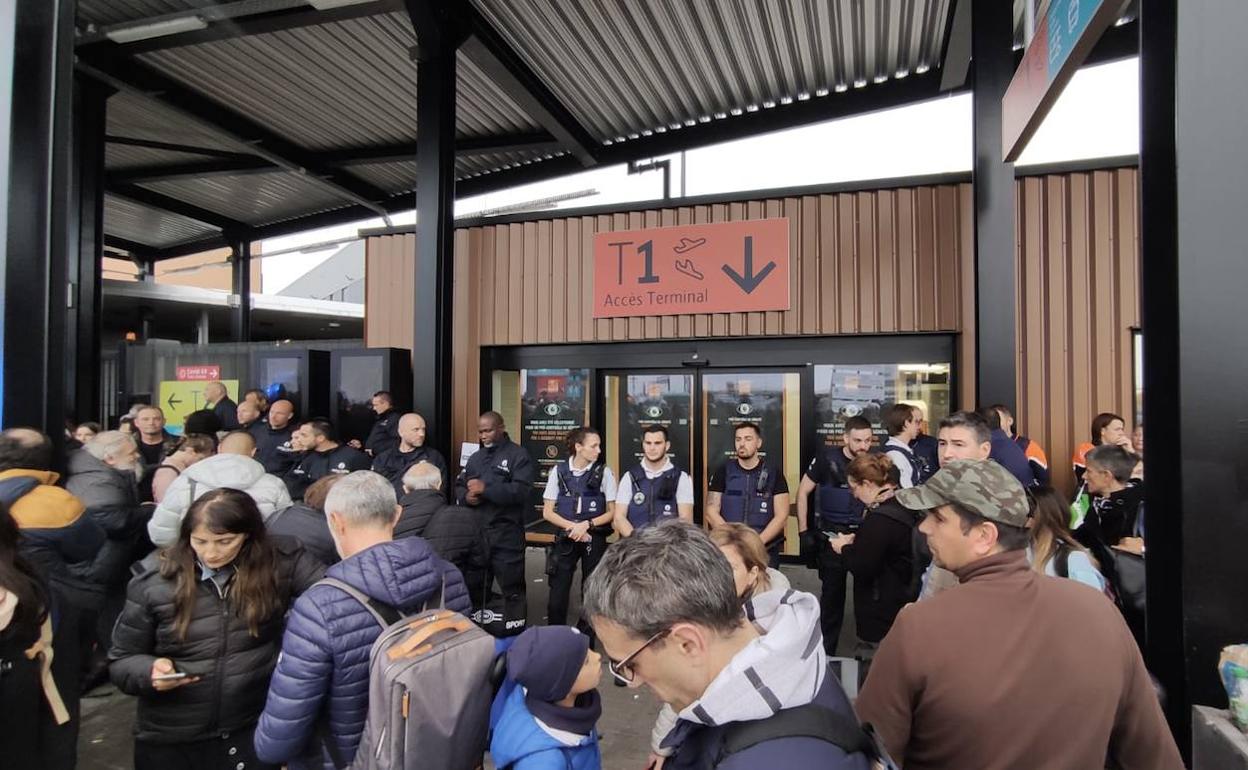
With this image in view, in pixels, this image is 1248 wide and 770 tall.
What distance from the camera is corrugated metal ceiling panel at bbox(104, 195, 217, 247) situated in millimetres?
12719

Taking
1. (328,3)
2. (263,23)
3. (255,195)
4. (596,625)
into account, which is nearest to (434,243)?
(328,3)

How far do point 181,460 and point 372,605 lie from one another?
3.19 meters

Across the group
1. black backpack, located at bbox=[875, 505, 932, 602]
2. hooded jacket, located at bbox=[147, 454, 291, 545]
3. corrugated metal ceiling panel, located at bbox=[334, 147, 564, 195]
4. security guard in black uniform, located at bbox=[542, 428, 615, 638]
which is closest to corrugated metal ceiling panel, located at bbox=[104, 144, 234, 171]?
corrugated metal ceiling panel, located at bbox=[334, 147, 564, 195]

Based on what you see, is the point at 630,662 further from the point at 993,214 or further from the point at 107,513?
the point at 993,214

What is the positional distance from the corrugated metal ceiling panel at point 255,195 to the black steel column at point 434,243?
5359 mm

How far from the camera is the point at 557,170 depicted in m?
10.7

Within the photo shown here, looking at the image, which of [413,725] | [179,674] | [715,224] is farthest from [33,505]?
[715,224]

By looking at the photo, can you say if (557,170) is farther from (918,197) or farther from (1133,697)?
(1133,697)

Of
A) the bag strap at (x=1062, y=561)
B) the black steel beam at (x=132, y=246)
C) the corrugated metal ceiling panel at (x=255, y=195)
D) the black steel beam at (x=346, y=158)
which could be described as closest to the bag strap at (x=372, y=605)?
the bag strap at (x=1062, y=561)

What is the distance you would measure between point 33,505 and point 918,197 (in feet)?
23.9

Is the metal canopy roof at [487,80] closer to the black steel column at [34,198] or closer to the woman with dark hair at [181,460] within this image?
the black steel column at [34,198]

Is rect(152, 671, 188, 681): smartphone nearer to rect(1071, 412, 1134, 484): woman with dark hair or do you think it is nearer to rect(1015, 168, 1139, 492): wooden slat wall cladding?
rect(1071, 412, 1134, 484): woman with dark hair

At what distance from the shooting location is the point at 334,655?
1971mm

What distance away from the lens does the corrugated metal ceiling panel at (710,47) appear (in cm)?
697
